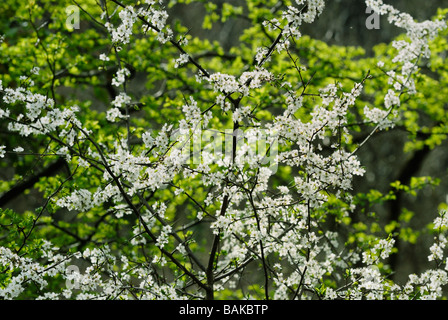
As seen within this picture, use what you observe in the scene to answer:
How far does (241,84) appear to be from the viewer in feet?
10.8

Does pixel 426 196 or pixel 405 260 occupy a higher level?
pixel 426 196

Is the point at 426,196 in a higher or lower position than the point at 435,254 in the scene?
higher

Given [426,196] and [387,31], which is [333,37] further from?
[426,196]

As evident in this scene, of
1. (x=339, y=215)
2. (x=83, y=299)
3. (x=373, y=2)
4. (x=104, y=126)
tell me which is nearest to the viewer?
(x=83, y=299)

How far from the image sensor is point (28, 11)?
20.7 ft

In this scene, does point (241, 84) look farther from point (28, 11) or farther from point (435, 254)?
point (28, 11)

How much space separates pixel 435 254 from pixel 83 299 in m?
2.90

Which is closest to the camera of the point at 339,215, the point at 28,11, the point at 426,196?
the point at 339,215
